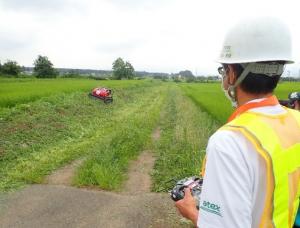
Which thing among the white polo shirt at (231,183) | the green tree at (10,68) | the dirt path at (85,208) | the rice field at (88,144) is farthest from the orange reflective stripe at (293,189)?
the green tree at (10,68)

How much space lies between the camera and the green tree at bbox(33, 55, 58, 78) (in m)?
64.6

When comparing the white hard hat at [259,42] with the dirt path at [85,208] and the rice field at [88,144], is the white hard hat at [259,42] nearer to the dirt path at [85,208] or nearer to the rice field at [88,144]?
the dirt path at [85,208]

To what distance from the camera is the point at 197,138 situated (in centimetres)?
Answer: 1086

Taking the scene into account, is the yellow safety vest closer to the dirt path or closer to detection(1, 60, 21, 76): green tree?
the dirt path

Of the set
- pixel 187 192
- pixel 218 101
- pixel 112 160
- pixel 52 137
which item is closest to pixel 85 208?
pixel 112 160

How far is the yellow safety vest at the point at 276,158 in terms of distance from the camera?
1.45m

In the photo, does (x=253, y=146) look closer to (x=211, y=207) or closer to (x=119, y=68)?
(x=211, y=207)

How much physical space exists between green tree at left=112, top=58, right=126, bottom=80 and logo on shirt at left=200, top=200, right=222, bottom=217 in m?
86.5

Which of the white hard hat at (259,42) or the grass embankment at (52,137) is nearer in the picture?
the white hard hat at (259,42)

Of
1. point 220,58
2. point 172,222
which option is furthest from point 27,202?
point 220,58

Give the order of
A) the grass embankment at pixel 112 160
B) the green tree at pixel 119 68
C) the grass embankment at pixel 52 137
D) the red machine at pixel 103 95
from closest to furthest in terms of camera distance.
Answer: the grass embankment at pixel 112 160, the grass embankment at pixel 52 137, the red machine at pixel 103 95, the green tree at pixel 119 68

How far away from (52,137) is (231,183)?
10.1 metres

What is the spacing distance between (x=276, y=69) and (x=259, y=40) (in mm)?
137

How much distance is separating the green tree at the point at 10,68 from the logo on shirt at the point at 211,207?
6018cm
